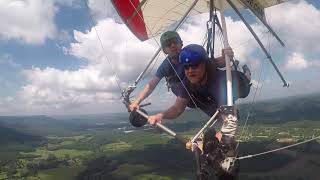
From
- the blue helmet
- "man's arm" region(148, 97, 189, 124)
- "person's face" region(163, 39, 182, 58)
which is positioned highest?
"person's face" region(163, 39, 182, 58)

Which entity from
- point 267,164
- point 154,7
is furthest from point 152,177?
point 154,7

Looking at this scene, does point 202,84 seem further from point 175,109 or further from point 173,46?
point 173,46

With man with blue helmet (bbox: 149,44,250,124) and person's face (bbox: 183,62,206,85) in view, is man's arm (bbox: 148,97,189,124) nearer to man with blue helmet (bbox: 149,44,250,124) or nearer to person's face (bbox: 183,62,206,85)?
man with blue helmet (bbox: 149,44,250,124)

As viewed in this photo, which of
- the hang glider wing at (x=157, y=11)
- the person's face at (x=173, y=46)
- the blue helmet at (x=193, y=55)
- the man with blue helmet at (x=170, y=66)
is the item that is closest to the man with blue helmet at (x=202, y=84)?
the blue helmet at (x=193, y=55)

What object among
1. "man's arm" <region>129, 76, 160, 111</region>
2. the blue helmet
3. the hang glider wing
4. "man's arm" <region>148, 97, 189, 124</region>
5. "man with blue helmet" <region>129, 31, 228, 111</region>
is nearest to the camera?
the blue helmet

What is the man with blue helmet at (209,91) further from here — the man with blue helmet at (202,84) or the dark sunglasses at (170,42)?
the dark sunglasses at (170,42)

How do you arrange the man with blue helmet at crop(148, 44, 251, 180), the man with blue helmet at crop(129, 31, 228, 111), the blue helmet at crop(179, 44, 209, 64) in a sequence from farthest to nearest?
the man with blue helmet at crop(129, 31, 228, 111)
the blue helmet at crop(179, 44, 209, 64)
the man with blue helmet at crop(148, 44, 251, 180)

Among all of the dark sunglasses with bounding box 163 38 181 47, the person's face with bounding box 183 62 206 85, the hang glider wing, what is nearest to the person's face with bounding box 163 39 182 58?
the dark sunglasses with bounding box 163 38 181 47
